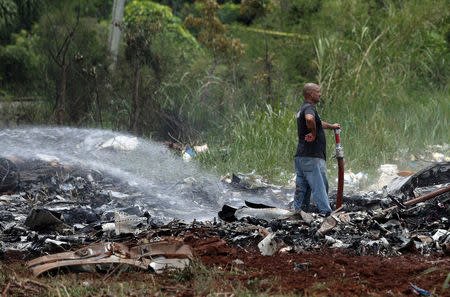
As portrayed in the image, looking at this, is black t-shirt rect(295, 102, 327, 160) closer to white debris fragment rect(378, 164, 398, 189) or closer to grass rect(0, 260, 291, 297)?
white debris fragment rect(378, 164, 398, 189)

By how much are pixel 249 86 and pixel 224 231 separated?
272 inches

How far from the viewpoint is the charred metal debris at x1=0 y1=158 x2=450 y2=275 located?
14.8 ft

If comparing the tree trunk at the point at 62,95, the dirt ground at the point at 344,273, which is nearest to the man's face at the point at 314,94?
the dirt ground at the point at 344,273

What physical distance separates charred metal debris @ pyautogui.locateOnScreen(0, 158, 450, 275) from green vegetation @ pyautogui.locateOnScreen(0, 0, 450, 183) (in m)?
2.76

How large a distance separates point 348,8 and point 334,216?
29.5ft

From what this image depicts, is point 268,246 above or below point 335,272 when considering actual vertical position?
below

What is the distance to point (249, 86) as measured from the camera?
12.0 m

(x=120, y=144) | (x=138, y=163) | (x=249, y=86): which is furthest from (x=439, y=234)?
(x=249, y=86)

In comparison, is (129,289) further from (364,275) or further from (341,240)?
(341,240)

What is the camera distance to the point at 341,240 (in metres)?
Result: 5.10

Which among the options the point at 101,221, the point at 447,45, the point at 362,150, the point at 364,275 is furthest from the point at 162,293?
the point at 447,45

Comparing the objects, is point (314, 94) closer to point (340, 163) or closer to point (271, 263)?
point (340, 163)

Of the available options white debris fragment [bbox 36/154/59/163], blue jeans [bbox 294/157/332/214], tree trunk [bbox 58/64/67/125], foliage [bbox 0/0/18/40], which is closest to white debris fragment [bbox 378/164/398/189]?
blue jeans [bbox 294/157/332/214]

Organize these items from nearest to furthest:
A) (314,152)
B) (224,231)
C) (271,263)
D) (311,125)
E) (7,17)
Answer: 1. (271,263)
2. (224,231)
3. (311,125)
4. (314,152)
5. (7,17)
